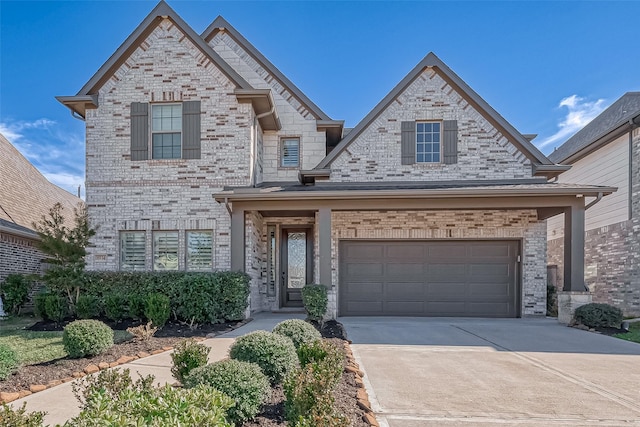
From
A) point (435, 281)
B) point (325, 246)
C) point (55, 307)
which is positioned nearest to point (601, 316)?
point (435, 281)

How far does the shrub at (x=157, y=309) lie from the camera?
7957 mm

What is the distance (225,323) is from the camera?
8758 millimetres

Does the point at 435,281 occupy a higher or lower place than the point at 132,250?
lower

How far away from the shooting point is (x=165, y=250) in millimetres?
10344

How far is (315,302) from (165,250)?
14.8ft

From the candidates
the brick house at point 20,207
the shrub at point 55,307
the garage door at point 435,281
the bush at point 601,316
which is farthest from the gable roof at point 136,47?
the bush at point 601,316

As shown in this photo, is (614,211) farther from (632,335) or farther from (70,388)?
(70,388)

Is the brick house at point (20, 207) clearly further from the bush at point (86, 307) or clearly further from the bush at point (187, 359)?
the bush at point (187, 359)

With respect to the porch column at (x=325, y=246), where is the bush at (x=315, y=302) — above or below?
below

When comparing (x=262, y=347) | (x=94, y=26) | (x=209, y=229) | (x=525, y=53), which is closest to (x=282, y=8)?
(x=94, y=26)

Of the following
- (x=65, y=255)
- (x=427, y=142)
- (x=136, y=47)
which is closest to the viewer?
(x=65, y=255)

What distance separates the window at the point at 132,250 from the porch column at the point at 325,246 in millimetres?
4825

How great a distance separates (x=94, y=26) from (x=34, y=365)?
33.4 ft

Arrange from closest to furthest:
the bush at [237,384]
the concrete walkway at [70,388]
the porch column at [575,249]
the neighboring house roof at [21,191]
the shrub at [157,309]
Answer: the bush at [237,384]
the concrete walkway at [70,388]
the shrub at [157,309]
the porch column at [575,249]
the neighboring house roof at [21,191]
